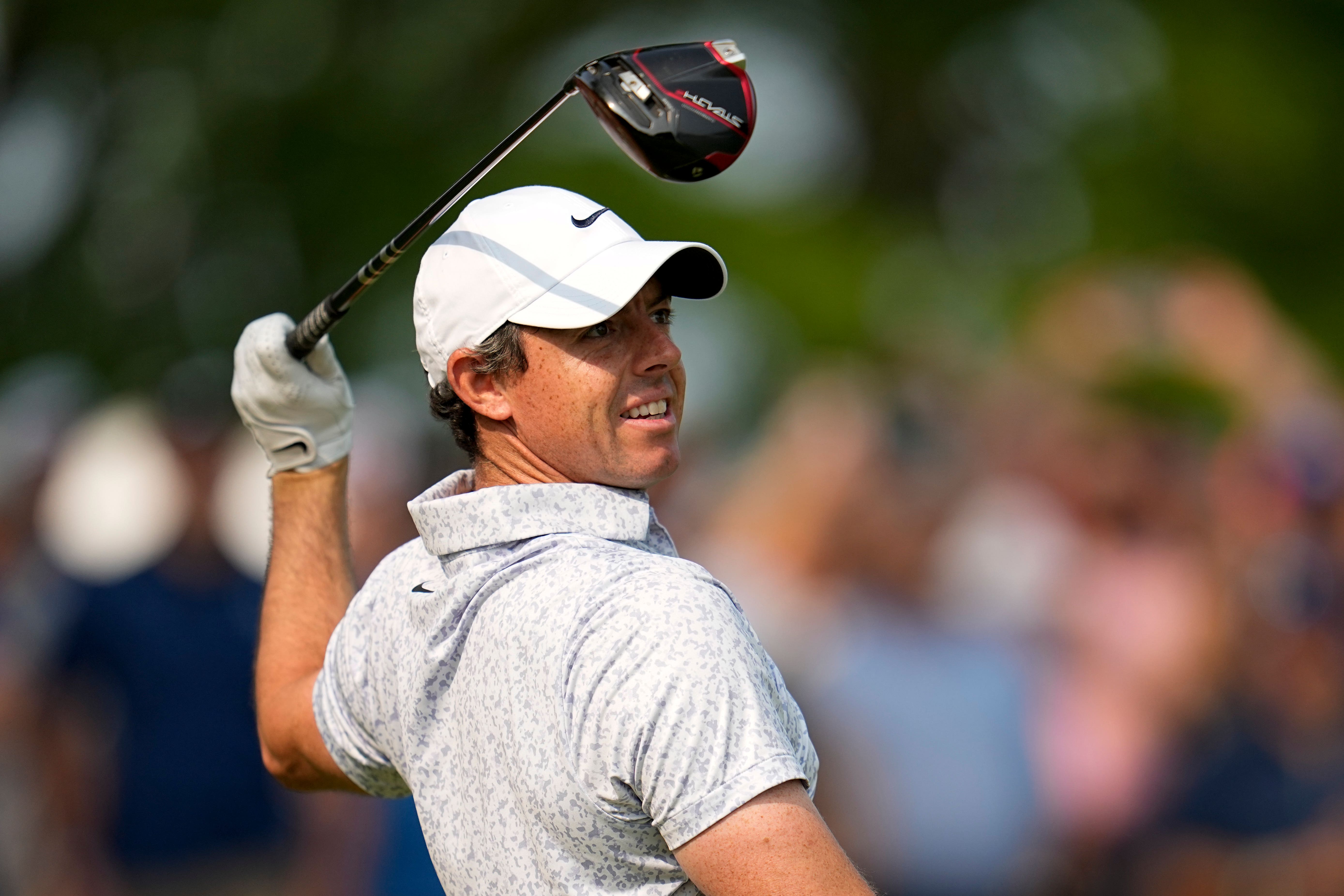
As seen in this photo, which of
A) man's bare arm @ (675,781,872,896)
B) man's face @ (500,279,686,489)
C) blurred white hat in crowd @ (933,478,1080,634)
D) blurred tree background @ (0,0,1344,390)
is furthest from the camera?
blurred tree background @ (0,0,1344,390)

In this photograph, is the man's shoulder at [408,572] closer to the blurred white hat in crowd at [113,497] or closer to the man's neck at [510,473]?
the man's neck at [510,473]

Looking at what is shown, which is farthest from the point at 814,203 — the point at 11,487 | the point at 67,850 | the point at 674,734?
the point at 674,734

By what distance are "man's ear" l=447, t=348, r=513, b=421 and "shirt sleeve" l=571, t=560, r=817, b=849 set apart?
0.49 meters

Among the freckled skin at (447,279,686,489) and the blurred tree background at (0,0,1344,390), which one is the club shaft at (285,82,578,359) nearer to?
the freckled skin at (447,279,686,489)

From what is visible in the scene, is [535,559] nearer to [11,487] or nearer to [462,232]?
[462,232]

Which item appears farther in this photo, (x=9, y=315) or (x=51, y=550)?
(x=9, y=315)

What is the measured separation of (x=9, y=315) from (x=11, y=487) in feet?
3.83

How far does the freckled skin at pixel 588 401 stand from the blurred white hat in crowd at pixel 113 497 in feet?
14.1

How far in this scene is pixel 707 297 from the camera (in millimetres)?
2676

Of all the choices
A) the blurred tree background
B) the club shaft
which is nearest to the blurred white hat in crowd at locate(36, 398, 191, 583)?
the blurred tree background

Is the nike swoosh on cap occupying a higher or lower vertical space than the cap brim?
higher

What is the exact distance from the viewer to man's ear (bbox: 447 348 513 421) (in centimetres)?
248

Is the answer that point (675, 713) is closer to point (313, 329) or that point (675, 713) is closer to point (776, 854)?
point (776, 854)

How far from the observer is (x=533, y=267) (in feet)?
7.91
